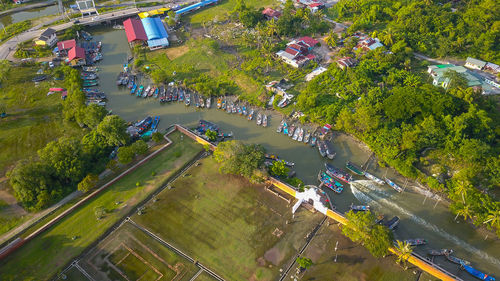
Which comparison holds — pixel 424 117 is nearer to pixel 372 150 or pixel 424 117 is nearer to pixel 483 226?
pixel 372 150

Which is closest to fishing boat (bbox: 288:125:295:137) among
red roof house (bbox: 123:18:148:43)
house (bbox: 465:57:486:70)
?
house (bbox: 465:57:486:70)

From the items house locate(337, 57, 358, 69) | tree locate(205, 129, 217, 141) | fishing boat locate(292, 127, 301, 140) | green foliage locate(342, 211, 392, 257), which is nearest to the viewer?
green foliage locate(342, 211, 392, 257)

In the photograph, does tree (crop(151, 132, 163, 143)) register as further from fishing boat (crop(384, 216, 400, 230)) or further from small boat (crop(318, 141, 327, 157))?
fishing boat (crop(384, 216, 400, 230))

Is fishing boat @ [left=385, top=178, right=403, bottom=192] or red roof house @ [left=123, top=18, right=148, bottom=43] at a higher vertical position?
red roof house @ [left=123, top=18, right=148, bottom=43]

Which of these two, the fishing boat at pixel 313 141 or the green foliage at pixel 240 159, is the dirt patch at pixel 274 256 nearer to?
the green foliage at pixel 240 159

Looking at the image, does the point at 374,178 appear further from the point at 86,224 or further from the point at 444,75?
the point at 86,224

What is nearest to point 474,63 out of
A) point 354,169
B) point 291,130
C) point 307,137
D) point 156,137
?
point 354,169
